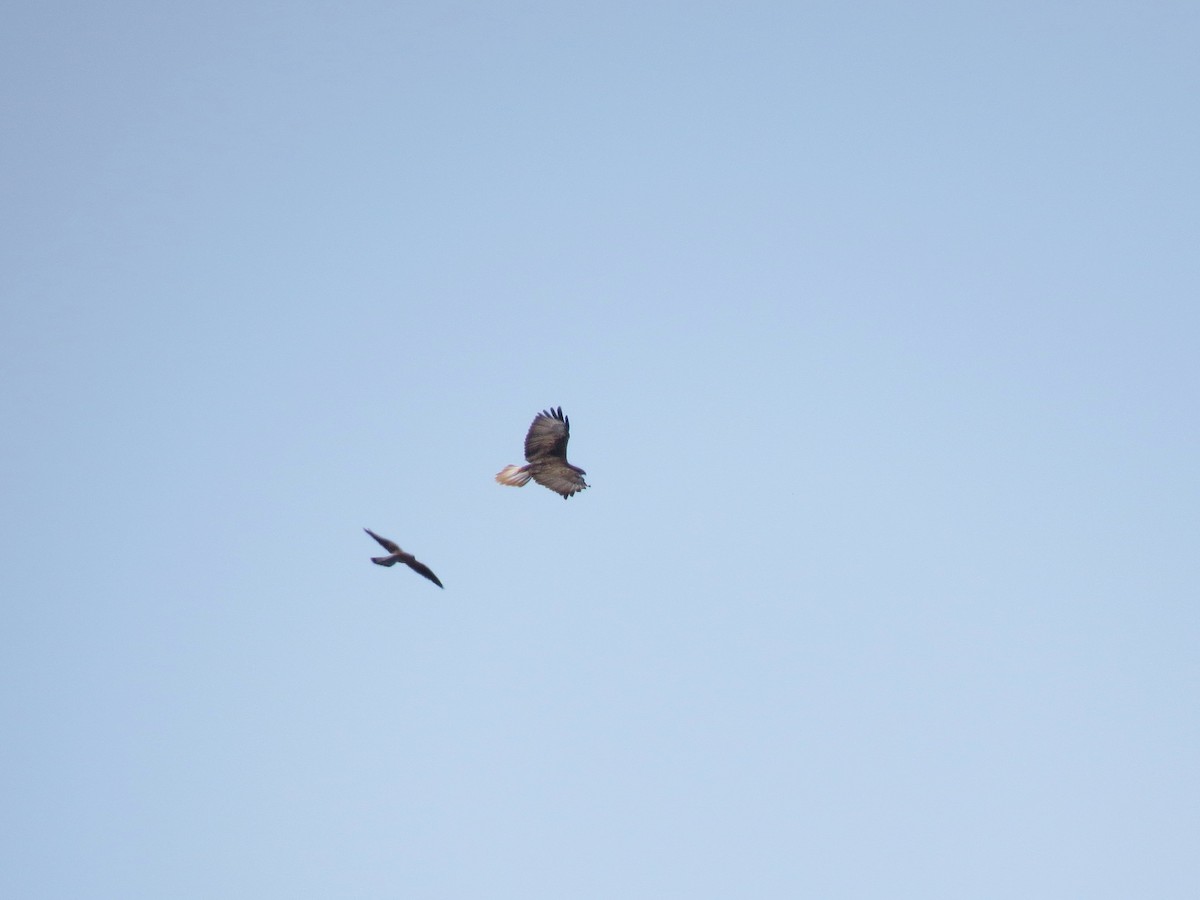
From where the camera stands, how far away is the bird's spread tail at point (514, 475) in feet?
102

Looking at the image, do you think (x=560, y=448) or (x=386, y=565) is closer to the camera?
(x=386, y=565)

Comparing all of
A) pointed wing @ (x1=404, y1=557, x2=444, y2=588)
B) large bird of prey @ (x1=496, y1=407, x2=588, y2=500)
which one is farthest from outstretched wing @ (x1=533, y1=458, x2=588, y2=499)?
pointed wing @ (x1=404, y1=557, x2=444, y2=588)

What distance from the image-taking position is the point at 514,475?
1219 inches

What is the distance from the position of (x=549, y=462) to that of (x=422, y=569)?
806cm

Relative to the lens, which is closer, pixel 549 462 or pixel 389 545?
pixel 389 545

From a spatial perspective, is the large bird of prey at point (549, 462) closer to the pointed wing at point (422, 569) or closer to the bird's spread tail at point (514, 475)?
the bird's spread tail at point (514, 475)

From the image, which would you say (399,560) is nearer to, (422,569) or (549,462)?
(422,569)

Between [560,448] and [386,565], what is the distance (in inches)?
331

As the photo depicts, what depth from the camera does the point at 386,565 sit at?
912 inches

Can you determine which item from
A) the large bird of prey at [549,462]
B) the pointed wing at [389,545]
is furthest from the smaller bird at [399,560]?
the large bird of prey at [549,462]

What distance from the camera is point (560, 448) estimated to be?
30688mm

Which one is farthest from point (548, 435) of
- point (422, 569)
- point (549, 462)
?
point (422, 569)

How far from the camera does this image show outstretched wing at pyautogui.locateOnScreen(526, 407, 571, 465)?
100.0ft

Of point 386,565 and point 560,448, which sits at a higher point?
point 560,448
